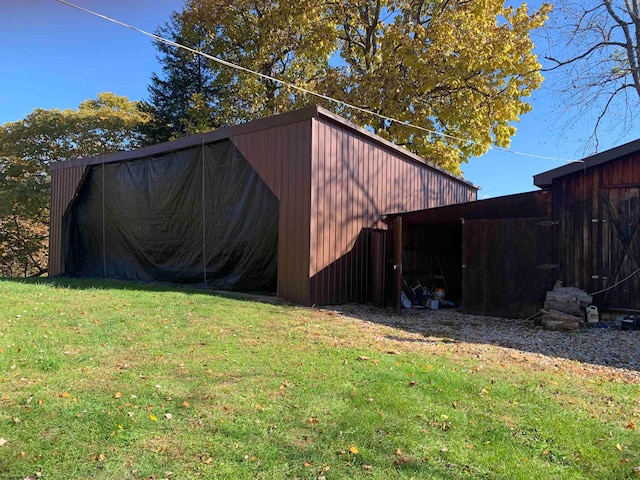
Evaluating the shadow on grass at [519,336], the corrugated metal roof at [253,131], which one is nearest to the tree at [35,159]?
the corrugated metal roof at [253,131]

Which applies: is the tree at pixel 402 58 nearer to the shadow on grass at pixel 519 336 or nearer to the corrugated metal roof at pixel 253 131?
the corrugated metal roof at pixel 253 131

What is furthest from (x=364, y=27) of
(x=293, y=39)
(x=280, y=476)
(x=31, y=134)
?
(x=280, y=476)

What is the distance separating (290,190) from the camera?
895cm

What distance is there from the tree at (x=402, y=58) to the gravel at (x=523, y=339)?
926cm

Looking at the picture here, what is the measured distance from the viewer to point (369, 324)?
281 inches

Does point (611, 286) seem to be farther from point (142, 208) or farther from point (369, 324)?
point (142, 208)

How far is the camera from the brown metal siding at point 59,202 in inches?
554

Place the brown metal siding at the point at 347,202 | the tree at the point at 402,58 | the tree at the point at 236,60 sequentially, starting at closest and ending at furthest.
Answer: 1. the brown metal siding at the point at 347,202
2. the tree at the point at 402,58
3. the tree at the point at 236,60

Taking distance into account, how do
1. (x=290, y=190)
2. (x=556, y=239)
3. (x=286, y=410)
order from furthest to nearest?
(x=290, y=190)
(x=556, y=239)
(x=286, y=410)

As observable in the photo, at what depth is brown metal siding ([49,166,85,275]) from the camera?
1408cm

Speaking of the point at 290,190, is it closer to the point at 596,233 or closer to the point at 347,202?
the point at 347,202

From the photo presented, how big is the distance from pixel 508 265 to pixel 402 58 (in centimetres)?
930

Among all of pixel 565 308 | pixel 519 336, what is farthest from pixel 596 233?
pixel 519 336

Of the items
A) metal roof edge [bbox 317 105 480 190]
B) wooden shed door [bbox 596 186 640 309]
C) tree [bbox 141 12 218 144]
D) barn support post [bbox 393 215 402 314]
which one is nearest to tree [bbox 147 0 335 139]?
tree [bbox 141 12 218 144]
